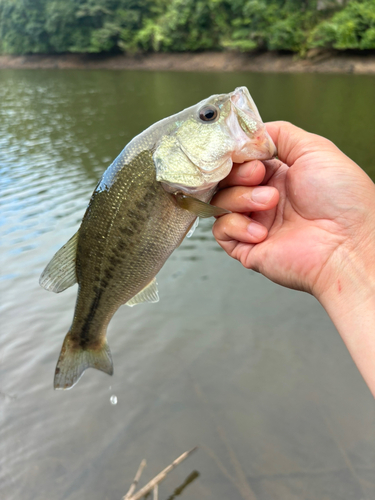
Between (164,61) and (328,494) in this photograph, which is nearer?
(328,494)

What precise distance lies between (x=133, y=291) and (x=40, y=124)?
18.3 metres

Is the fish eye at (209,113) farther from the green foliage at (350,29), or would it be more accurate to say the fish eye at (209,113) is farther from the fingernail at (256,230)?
the green foliage at (350,29)

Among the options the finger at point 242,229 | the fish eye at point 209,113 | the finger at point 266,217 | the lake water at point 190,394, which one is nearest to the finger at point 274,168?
the finger at point 266,217

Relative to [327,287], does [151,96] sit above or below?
below

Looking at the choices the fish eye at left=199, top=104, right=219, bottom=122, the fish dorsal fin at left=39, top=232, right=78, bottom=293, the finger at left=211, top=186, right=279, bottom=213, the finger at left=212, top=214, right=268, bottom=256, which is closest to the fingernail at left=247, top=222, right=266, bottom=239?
the finger at left=212, top=214, right=268, bottom=256

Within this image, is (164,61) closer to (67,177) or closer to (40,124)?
(40,124)

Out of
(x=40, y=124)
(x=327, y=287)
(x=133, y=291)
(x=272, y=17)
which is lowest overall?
(x=40, y=124)

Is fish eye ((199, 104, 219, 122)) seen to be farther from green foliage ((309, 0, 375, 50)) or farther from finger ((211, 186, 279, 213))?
green foliage ((309, 0, 375, 50))

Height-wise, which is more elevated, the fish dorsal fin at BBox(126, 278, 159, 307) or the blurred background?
the fish dorsal fin at BBox(126, 278, 159, 307)

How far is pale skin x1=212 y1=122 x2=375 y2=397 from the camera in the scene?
2.07 metres

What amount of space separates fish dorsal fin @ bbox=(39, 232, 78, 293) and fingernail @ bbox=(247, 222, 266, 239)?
3.68 ft

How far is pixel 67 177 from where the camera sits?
11.0 m

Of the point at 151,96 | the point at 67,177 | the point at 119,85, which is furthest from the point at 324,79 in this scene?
the point at 67,177

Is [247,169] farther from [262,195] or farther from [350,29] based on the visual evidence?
[350,29]
